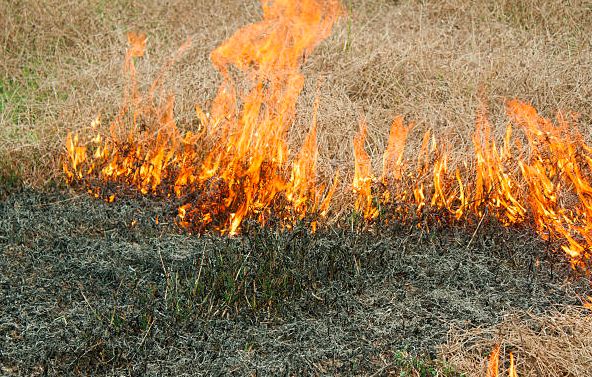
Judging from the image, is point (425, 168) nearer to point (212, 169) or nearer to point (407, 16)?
point (212, 169)

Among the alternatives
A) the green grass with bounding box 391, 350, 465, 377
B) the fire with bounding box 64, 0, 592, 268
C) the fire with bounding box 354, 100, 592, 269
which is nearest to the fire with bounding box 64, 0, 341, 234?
the fire with bounding box 64, 0, 592, 268

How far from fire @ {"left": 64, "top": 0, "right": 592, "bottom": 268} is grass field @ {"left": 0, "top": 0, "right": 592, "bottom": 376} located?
0.15m

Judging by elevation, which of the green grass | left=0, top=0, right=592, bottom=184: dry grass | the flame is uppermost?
left=0, top=0, right=592, bottom=184: dry grass

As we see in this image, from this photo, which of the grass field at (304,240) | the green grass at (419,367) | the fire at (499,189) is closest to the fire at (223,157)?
the grass field at (304,240)

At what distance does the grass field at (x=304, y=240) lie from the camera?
10.9ft

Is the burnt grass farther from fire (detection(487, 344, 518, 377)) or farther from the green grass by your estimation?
fire (detection(487, 344, 518, 377))

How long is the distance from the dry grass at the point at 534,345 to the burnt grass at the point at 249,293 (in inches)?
3.8

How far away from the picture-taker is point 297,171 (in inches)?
179

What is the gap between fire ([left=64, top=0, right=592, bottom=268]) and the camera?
14.3 ft

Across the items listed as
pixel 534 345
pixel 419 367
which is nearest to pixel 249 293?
pixel 419 367

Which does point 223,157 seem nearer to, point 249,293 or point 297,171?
point 297,171

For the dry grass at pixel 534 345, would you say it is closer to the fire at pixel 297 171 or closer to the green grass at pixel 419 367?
→ the green grass at pixel 419 367

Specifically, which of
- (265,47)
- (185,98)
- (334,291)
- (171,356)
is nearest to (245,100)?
(185,98)

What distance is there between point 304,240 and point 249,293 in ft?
1.55
